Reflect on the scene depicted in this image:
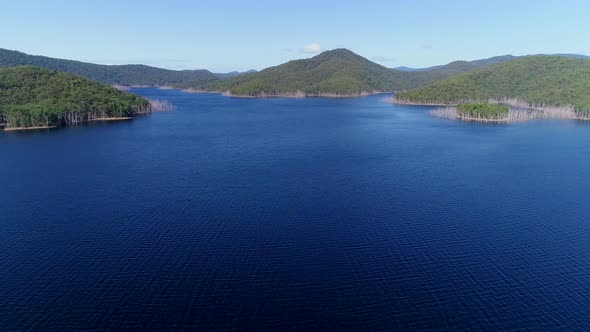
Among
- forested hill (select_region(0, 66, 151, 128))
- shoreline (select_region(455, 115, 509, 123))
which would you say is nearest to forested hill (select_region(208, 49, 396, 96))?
forested hill (select_region(0, 66, 151, 128))

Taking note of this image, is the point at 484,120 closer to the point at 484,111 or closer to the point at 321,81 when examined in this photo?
the point at 484,111

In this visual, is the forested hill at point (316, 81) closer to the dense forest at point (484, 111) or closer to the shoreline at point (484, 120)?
the dense forest at point (484, 111)

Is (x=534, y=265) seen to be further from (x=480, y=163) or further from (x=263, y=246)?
(x=480, y=163)

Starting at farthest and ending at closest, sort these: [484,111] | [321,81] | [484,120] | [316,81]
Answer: [316,81]
[321,81]
[484,111]
[484,120]

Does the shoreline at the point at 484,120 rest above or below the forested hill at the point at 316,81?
below

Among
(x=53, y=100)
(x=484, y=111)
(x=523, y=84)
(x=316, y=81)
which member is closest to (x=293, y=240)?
(x=484, y=111)

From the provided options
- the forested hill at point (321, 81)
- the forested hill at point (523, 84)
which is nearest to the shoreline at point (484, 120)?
the forested hill at point (523, 84)
